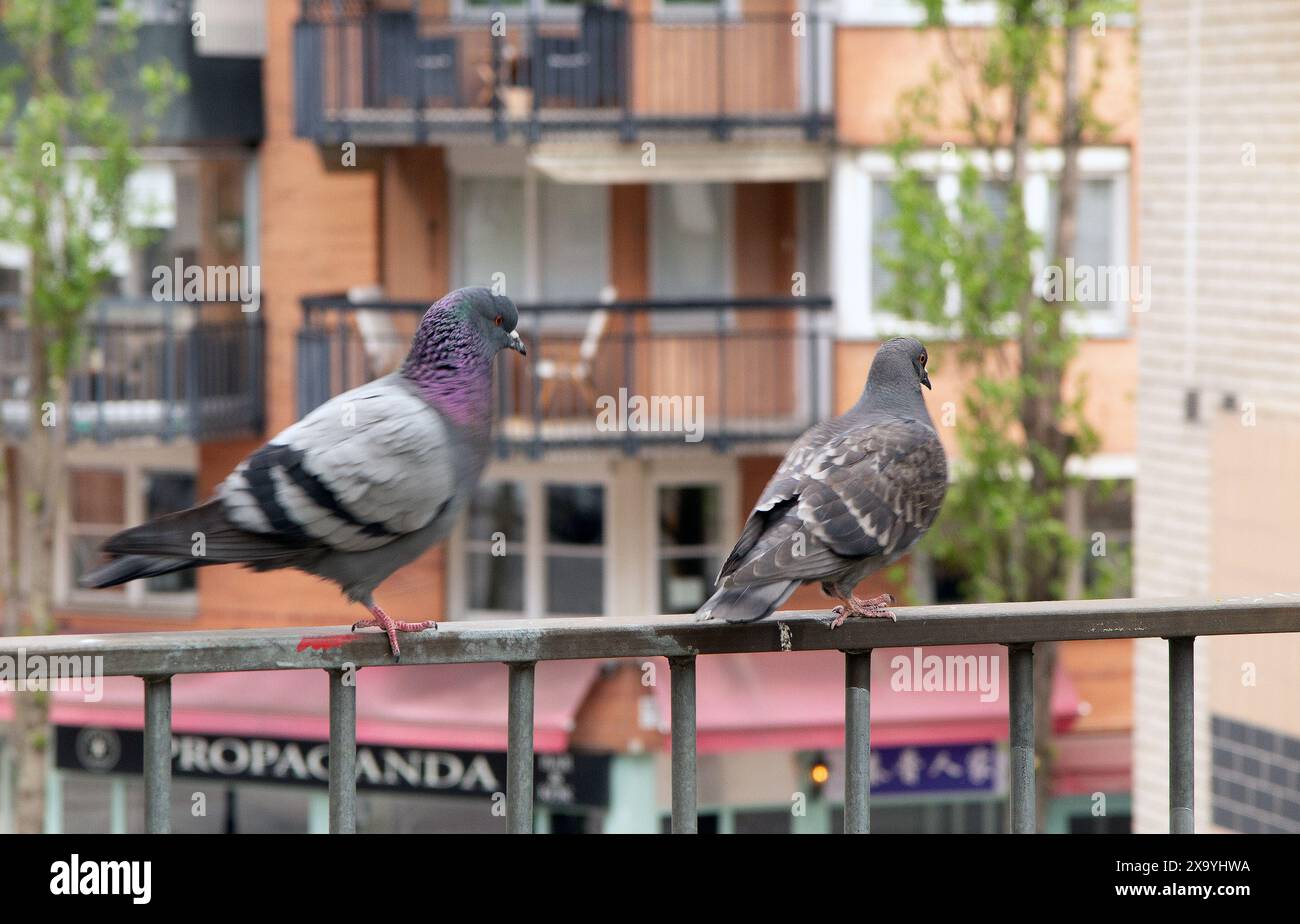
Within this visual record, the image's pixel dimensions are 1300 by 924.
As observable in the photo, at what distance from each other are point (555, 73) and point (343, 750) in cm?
1087

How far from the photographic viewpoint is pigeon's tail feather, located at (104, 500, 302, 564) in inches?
100

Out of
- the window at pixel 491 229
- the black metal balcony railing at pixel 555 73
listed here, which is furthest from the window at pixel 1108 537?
the window at pixel 491 229

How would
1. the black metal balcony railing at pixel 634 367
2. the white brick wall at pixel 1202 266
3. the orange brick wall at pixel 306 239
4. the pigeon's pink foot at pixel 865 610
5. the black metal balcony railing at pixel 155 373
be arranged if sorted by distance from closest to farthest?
the pigeon's pink foot at pixel 865 610 < the white brick wall at pixel 1202 266 < the black metal balcony railing at pixel 634 367 < the black metal balcony railing at pixel 155 373 < the orange brick wall at pixel 306 239

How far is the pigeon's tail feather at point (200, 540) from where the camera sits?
8.36 feet

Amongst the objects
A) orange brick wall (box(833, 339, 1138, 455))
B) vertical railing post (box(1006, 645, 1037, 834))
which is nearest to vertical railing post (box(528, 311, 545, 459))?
orange brick wall (box(833, 339, 1138, 455))

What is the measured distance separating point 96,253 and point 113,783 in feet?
12.6

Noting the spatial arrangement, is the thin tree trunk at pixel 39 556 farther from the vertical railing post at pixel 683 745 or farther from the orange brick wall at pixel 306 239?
the vertical railing post at pixel 683 745

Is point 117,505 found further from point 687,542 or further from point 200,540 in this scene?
point 200,540

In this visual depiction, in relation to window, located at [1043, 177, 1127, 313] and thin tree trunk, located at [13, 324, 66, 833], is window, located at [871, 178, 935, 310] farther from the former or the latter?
thin tree trunk, located at [13, 324, 66, 833]

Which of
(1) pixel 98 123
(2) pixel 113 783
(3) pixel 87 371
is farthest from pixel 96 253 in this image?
(2) pixel 113 783

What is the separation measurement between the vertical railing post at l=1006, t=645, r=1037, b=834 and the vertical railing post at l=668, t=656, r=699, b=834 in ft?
1.30

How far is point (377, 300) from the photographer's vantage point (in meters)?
12.7

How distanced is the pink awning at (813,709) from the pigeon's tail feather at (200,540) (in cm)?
945

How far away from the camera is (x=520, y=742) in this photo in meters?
2.42
